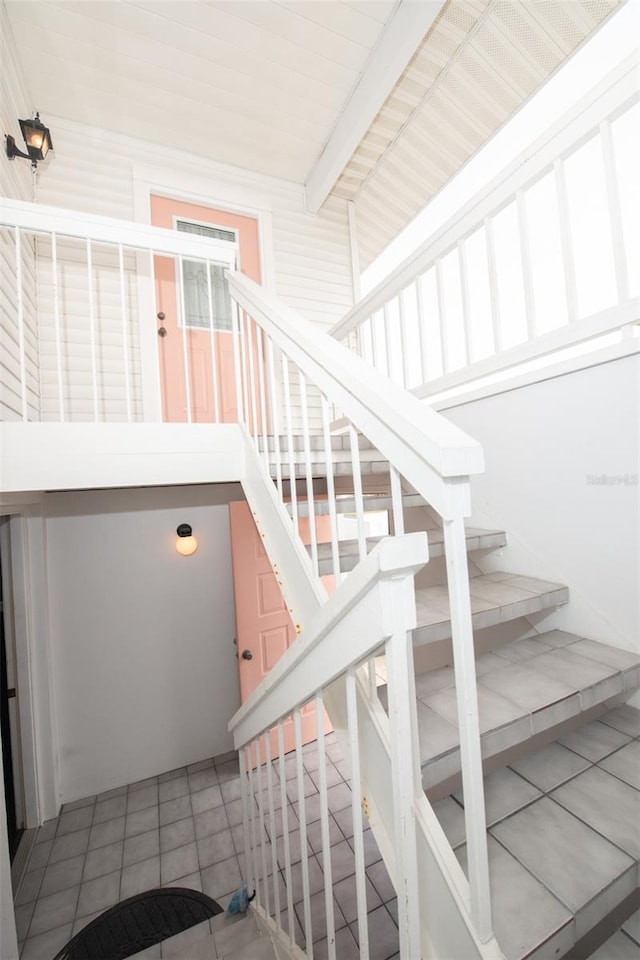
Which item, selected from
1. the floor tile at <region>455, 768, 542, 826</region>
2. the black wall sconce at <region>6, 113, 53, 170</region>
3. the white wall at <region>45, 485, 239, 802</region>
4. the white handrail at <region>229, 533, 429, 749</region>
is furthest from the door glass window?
the floor tile at <region>455, 768, 542, 826</region>

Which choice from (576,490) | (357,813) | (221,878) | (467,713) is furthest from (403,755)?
(221,878)

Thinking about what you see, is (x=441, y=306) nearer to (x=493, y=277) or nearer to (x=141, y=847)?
(x=493, y=277)

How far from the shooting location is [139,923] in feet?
6.44

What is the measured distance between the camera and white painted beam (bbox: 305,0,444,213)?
7.22ft

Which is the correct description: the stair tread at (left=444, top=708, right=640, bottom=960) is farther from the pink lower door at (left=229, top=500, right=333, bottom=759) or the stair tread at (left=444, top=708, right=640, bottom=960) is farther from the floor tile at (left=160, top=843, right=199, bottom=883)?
the floor tile at (left=160, top=843, right=199, bottom=883)

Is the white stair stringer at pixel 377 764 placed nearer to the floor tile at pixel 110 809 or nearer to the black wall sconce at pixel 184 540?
the black wall sconce at pixel 184 540

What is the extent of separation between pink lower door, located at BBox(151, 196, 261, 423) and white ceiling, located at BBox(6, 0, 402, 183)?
1.57ft

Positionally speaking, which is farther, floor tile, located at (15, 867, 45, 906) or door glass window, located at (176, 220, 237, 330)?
door glass window, located at (176, 220, 237, 330)

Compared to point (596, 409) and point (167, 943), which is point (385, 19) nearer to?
point (596, 409)

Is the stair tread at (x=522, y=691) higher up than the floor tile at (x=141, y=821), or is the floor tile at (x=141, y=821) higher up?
the stair tread at (x=522, y=691)

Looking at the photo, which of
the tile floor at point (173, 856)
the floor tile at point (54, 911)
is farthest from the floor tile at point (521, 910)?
the floor tile at point (54, 911)

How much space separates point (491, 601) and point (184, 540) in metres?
2.34

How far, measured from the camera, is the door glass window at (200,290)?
3.06 m

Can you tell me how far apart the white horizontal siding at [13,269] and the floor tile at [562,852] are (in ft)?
7.48
